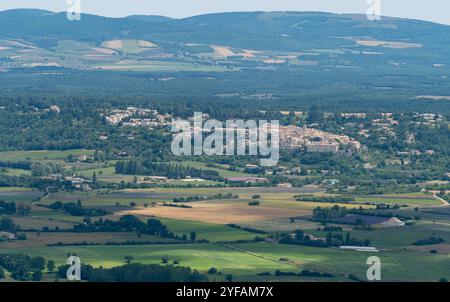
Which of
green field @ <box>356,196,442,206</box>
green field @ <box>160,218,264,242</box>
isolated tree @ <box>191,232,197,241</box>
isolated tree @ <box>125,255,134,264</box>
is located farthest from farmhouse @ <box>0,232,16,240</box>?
green field @ <box>356,196,442,206</box>

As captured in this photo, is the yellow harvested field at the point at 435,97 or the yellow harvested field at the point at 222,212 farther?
the yellow harvested field at the point at 435,97

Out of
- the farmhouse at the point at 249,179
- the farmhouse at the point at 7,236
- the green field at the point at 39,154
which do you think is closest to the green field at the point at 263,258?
the farmhouse at the point at 7,236

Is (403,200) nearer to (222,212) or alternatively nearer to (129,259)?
(222,212)

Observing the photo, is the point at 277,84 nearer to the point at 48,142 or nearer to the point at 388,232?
the point at 48,142

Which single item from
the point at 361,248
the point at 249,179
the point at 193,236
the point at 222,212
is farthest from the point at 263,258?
the point at 249,179

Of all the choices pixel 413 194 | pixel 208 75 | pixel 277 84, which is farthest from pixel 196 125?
pixel 208 75

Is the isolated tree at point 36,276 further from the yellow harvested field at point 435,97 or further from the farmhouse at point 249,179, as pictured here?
the yellow harvested field at point 435,97

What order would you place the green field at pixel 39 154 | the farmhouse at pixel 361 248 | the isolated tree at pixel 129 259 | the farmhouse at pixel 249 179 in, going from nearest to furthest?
the isolated tree at pixel 129 259
the farmhouse at pixel 361 248
the farmhouse at pixel 249 179
the green field at pixel 39 154

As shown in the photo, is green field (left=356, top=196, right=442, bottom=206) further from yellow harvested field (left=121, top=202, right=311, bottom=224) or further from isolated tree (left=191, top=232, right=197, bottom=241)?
isolated tree (left=191, top=232, right=197, bottom=241)
